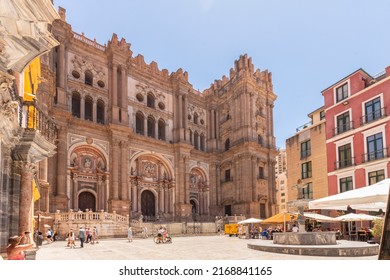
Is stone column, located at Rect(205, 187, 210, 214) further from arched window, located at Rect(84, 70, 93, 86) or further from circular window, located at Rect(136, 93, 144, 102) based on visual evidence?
arched window, located at Rect(84, 70, 93, 86)

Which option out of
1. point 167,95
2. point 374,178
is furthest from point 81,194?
point 374,178

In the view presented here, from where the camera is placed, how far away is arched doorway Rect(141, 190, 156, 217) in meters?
34.6

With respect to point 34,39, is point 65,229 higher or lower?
lower

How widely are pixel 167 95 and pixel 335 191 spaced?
21499 mm

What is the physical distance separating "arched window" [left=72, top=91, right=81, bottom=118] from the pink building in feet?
66.7

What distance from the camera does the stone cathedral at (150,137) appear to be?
29.3 metres

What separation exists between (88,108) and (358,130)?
22.5 metres

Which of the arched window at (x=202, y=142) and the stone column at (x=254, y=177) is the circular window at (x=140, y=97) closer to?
the arched window at (x=202, y=142)

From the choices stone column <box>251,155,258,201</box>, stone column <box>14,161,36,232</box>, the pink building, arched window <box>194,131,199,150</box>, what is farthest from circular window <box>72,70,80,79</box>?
stone column <box>14,161,36,232</box>

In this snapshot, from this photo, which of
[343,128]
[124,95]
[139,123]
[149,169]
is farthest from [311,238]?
[139,123]

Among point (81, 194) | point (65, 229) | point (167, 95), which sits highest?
point (167, 95)
